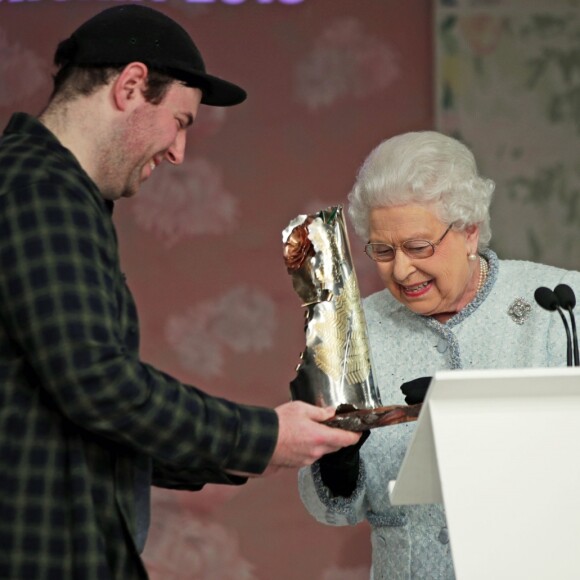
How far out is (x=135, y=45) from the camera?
1.92 metres

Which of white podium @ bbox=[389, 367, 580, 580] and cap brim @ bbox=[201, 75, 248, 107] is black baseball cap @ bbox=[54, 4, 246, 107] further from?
white podium @ bbox=[389, 367, 580, 580]

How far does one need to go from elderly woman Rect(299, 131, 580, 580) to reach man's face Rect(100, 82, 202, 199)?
2.24ft

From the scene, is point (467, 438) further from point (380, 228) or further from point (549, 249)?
point (549, 249)

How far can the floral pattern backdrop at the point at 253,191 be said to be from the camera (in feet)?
14.1

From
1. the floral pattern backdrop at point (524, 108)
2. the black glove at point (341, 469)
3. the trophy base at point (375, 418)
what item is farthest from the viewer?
the floral pattern backdrop at point (524, 108)

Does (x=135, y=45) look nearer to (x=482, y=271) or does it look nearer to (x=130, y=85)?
(x=130, y=85)

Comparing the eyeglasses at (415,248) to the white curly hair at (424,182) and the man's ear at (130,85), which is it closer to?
the white curly hair at (424,182)

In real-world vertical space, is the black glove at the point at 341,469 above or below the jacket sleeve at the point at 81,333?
below

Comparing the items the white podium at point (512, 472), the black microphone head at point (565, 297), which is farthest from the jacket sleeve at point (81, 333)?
the black microphone head at point (565, 297)

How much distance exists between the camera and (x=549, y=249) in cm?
430

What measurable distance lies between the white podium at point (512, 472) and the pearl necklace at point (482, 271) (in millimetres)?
958

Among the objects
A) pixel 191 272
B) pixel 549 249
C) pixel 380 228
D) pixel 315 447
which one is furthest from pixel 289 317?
pixel 315 447

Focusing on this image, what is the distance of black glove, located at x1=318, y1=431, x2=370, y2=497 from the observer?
2320mm

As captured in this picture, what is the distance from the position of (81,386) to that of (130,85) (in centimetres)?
55
